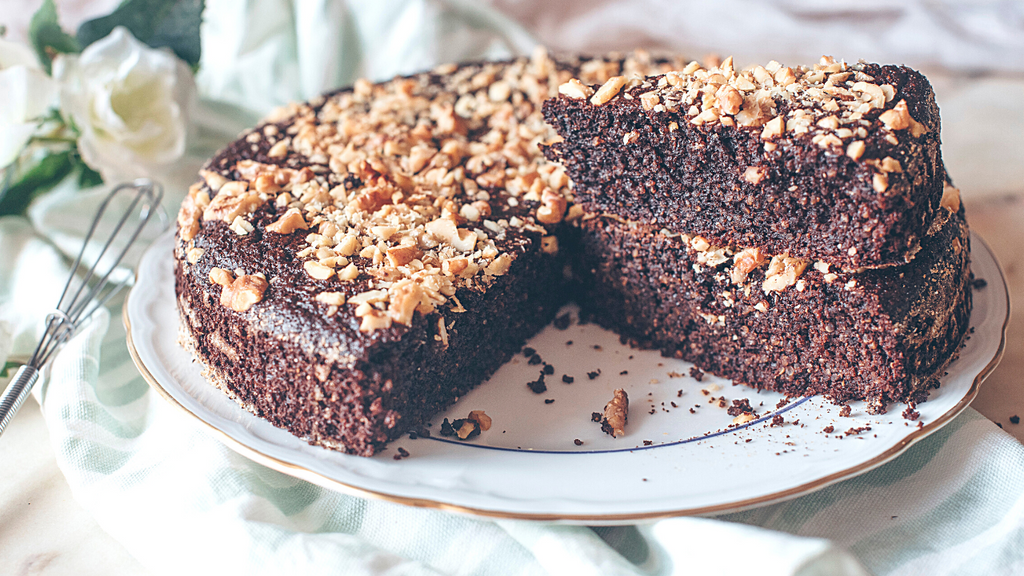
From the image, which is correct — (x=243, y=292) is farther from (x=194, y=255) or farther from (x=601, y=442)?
(x=601, y=442)

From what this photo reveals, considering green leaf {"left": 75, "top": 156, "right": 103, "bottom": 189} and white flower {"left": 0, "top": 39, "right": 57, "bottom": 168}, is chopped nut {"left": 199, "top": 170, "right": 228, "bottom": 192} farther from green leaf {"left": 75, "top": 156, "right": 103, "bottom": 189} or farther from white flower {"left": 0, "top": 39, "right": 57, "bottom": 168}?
green leaf {"left": 75, "top": 156, "right": 103, "bottom": 189}

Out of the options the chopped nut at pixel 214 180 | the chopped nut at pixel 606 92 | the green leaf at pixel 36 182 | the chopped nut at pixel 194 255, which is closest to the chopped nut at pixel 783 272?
the chopped nut at pixel 606 92

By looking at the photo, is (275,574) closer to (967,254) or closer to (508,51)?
(967,254)

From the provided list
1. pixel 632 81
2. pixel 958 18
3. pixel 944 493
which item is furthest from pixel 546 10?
pixel 944 493

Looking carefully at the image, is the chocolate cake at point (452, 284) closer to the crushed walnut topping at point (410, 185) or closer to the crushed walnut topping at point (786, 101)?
the crushed walnut topping at point (410, 185)

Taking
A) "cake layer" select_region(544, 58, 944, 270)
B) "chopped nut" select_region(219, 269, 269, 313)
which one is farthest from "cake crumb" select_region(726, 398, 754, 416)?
"chopped nut" select_region(219, 269, 269, 313)

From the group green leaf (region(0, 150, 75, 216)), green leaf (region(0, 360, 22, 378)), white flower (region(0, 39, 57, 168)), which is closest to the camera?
green leaf (region(0, 360, 22, 378))
